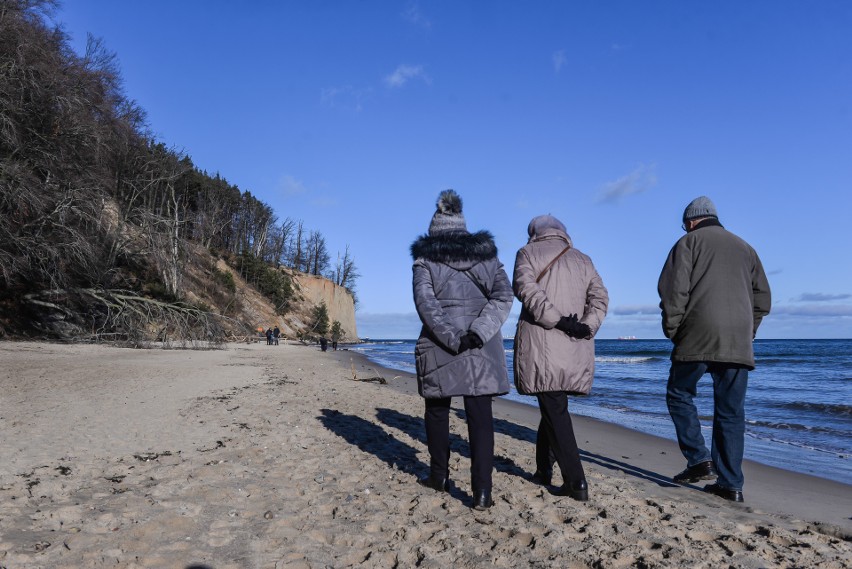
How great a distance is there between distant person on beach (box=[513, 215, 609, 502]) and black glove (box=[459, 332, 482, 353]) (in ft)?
1.12

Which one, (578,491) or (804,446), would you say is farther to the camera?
(804,446)

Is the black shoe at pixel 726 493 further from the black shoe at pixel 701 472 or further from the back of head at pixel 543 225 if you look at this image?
the back of head at pixel 543 225

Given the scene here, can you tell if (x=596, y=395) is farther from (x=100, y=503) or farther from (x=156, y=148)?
(x=156, y=148)

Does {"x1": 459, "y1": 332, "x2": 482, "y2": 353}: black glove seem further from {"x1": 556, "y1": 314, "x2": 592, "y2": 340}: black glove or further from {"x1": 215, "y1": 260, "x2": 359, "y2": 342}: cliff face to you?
{"x1": 215, "y1": 260, "x2": 359, "y2": 342}: cliff face

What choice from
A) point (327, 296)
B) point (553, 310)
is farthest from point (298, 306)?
point (553, 310)

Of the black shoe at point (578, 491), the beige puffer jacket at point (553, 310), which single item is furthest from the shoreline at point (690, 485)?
the beige puffer jacket at point (553, 310)

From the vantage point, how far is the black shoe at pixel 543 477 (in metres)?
3.69

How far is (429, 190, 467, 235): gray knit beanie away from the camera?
350 cm

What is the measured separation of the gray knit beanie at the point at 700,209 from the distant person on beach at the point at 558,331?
2.91 ft

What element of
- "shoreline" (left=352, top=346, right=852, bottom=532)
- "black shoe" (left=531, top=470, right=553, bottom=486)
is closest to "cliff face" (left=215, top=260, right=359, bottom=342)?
"shoreline" (left=352, top=346, right=852, bottom=532)

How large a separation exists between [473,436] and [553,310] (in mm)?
892

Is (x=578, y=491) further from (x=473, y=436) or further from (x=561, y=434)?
(x=473, y=436)

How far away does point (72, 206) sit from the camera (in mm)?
17031

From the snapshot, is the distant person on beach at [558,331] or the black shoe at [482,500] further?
the distant person on beach at [558,331]
